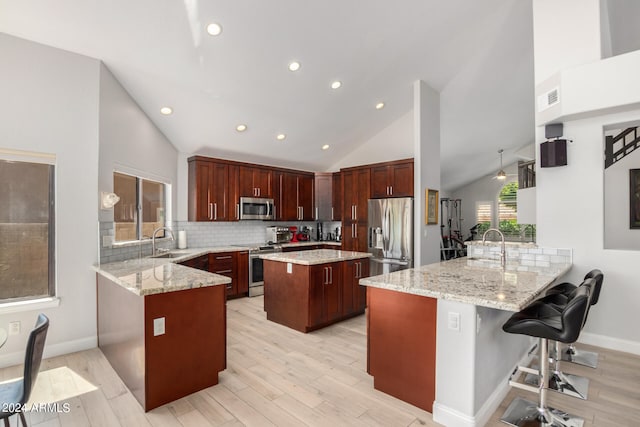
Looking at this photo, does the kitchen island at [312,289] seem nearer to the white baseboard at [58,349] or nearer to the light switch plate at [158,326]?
the light switch plate at [158,326]

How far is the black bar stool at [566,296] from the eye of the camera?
265cm

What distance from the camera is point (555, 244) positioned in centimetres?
355

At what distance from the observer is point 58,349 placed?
309cm

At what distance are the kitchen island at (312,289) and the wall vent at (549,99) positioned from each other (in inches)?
109

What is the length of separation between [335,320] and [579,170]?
3.30 metres

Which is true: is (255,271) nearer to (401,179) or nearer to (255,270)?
(255,270)

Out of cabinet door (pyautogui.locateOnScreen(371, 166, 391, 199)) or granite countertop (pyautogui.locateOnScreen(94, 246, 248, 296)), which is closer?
granite countertop (pyautogui.locateOnScreen(94, 246, 248, 296))

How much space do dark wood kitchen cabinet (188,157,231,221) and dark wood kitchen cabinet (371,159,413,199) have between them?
269 cm

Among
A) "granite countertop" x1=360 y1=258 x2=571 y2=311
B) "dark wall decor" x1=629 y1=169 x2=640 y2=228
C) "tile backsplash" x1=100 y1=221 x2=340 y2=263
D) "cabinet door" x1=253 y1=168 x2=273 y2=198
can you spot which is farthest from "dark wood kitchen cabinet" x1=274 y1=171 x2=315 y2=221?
"dark wall decor" x1=629 y1=169 x2=640 y2=228

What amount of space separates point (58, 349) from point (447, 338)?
11.8 ft

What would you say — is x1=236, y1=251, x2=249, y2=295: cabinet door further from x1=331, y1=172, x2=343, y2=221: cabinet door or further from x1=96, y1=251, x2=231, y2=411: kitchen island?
x1=96, y1=251, x2=231, y2=411: kitchen island

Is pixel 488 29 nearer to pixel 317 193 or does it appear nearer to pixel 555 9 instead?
pixel 555 9

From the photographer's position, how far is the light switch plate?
2234 millimetres

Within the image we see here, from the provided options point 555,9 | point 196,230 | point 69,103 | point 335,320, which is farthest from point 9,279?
point 555,9
